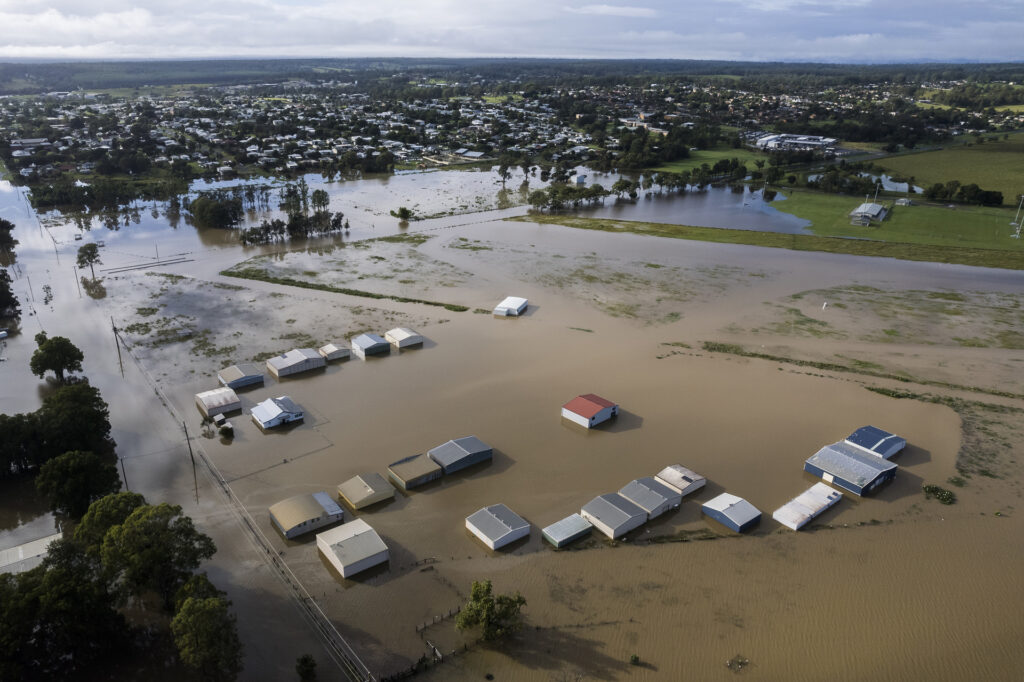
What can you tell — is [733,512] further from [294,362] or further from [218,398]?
[218,398]

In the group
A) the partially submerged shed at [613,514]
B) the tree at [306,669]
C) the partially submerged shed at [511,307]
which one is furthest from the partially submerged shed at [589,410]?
the tree at [306,669]

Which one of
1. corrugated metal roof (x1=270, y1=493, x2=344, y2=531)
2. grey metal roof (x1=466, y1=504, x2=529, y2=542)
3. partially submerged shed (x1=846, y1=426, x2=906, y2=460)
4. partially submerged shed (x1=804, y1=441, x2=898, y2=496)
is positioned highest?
partially submerged shed (x1=846, y1=426, x2=906, y2=460)

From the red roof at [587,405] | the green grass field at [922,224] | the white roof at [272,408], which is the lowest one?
the white roof at [272,408]

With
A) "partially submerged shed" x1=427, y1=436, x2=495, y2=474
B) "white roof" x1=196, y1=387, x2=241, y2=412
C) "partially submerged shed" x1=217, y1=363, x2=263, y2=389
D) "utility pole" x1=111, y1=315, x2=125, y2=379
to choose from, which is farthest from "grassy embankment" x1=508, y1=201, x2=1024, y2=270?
"white roof" x1=196, y1=387, x2=241, y2=412

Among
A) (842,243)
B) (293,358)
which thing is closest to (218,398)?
(293,358)

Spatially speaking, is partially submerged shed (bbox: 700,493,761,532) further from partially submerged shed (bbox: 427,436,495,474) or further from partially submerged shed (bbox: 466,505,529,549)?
partially submerged shed (bbox: 427,436,495,474)

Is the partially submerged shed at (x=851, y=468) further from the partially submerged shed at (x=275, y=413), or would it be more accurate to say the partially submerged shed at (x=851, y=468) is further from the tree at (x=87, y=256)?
the tree at (x=87, y=256)

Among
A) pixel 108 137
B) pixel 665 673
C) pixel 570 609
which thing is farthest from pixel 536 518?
pixel 108 137
